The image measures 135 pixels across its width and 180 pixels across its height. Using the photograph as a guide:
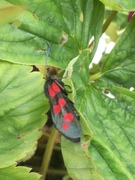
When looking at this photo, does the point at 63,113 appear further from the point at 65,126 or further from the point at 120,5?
the point at 120,5

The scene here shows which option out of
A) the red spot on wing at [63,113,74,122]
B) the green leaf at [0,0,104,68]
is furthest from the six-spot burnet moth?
the green leaf at [0,0,104,68]

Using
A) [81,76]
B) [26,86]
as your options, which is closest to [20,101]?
[26,86]

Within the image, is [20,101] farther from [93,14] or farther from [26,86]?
[93,14]

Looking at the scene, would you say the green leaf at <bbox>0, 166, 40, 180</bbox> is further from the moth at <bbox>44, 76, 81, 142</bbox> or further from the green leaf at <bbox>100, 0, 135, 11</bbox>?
the green leaf at <bbox>100, 0, 135, 11</bbox>

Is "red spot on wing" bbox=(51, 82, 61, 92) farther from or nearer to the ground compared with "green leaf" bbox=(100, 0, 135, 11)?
nearer to the ground

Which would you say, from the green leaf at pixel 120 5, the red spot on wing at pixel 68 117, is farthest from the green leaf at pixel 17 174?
the green leaf at pixel 120 5

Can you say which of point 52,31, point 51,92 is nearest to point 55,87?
point 51,92
